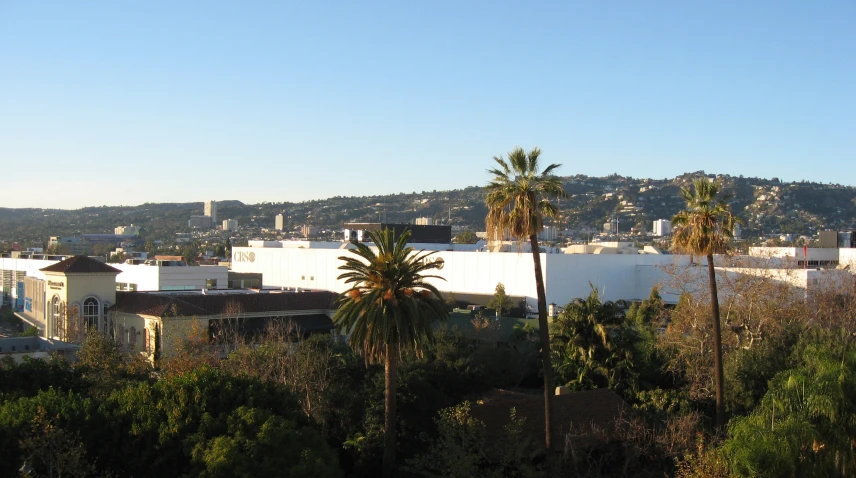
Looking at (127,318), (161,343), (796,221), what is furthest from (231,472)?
(796,221)

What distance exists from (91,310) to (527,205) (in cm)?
3382

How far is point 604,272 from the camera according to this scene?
80688mm

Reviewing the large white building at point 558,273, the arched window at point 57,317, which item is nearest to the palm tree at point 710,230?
the arched window at point 57,317

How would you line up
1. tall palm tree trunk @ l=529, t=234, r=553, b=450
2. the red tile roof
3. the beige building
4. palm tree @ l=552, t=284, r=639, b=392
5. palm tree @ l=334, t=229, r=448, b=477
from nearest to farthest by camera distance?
tall palm tree trunk @ l=529, t=234, r=553, b=450
palm tree @ l=334, t=229, r=448, b=477
palm tree @ l=552, t=284, r=639, b=392
the beige building
the red tile roof

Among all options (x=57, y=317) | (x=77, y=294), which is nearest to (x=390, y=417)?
(x=77, y=294)

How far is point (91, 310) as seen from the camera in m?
48.8

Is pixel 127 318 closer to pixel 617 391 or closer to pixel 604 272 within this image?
pixel 617 391

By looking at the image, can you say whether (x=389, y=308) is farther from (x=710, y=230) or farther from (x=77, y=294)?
(x=77, y=294)

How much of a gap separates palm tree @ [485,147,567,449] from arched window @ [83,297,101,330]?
32.1 meters

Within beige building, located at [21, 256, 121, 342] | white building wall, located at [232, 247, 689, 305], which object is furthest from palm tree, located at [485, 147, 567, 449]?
white building wall, located at [232, 247, 689, 305]

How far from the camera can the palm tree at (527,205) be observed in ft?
82.0

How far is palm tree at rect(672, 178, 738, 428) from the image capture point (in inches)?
1120

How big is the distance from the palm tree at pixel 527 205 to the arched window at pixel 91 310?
32080 millimetres

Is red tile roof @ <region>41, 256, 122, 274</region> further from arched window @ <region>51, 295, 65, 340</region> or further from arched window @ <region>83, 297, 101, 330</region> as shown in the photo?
arched window @ <region>51, 295, 65, 340</region>
